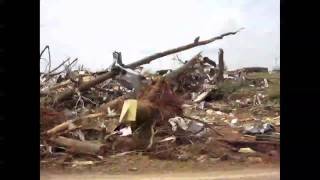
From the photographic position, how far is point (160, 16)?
3.53m

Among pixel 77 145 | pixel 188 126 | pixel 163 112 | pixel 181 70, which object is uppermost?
pixel 181 70

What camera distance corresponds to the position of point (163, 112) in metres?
3.55

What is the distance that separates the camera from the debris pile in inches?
138

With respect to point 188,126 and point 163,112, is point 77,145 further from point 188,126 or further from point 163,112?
point 188,126

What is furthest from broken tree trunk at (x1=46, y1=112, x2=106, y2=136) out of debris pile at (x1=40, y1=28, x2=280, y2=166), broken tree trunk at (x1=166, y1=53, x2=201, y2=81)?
broken tree trunk at (x1=166, y1=53, x2=201, y2=81)

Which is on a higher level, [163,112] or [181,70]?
[181,70]

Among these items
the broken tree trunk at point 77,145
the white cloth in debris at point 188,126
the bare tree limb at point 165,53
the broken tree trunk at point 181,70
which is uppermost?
the bare tree limb at point 165,53

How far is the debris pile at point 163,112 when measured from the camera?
352 centimetres

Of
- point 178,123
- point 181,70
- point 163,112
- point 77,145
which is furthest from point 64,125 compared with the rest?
point 181,70

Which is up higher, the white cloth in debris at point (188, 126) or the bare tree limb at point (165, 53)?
the bare tree limb at point (165, 53)

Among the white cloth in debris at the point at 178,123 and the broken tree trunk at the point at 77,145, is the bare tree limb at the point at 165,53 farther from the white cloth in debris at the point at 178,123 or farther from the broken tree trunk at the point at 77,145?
the broken tree trunk at the point at 77,145

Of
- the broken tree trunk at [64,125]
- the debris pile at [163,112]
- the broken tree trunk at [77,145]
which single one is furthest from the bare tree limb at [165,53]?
the broken tree trunk at [77,145]

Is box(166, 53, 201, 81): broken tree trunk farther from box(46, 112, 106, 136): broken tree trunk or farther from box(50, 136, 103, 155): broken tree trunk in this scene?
box(50, 136, 103, 155): broken tree trunk
